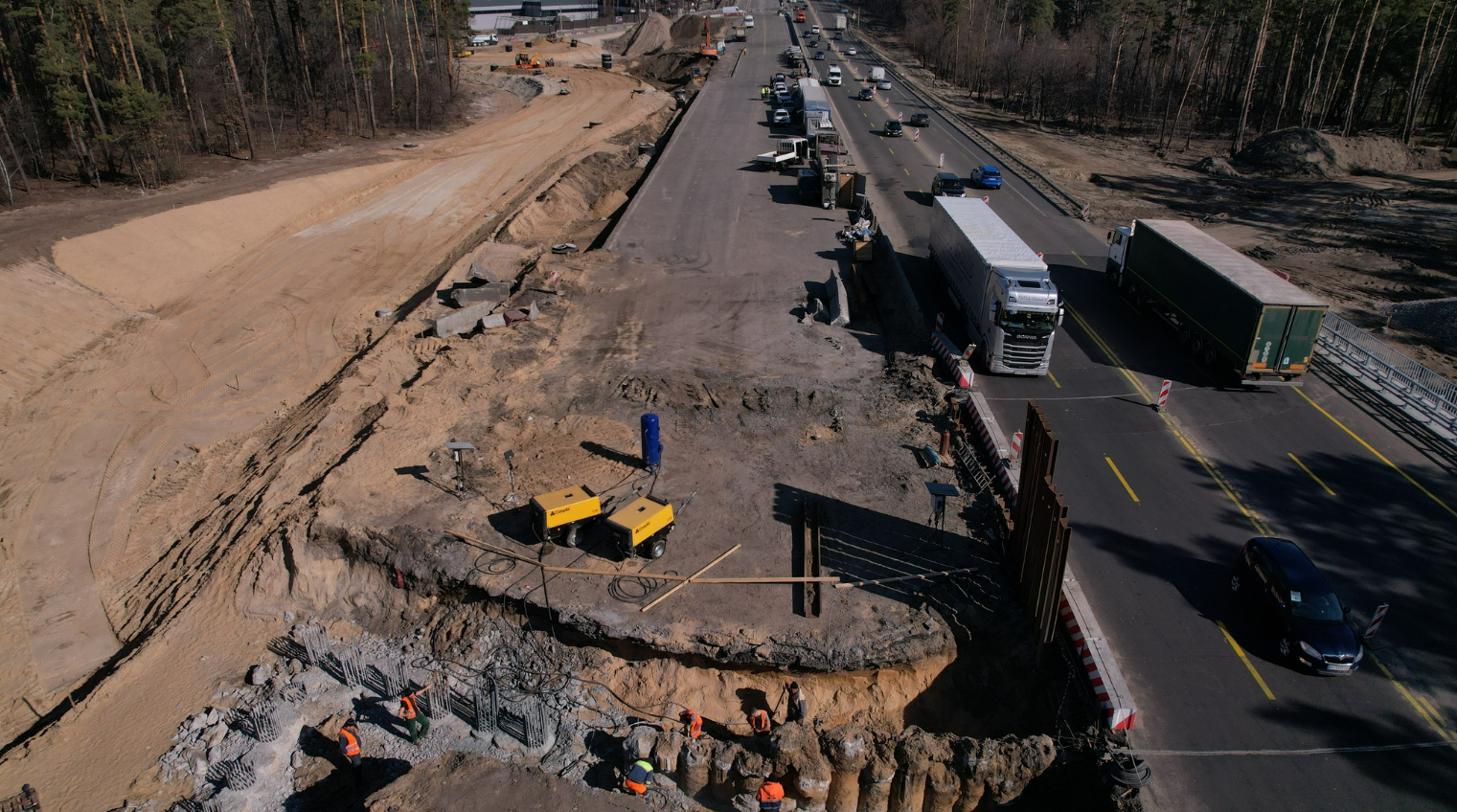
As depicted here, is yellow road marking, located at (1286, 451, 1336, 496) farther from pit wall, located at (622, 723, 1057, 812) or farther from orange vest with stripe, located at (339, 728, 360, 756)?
orange vest with stripe, located at (339, 728, 360, 756)

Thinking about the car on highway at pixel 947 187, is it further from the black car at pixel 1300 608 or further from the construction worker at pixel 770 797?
the construction worker at pixel 770 797

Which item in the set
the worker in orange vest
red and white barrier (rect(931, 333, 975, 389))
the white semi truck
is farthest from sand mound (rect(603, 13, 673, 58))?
the worker in orange vest

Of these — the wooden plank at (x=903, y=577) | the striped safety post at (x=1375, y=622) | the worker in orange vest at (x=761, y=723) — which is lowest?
the worker in orange vest at (x=761, y=723)

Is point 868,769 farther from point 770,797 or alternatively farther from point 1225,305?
point 1225,305

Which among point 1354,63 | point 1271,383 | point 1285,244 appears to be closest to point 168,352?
point 1271,383

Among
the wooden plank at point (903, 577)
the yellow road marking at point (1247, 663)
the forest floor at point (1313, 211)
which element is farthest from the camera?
the forest floor at point (1313, 211)

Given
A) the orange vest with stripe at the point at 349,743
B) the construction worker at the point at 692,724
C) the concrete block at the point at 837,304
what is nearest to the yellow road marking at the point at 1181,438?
the concrete block at the point at 837,304

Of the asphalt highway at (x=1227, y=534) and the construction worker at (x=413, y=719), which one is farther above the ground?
the asphalt highway at (x=1227, y=534)
